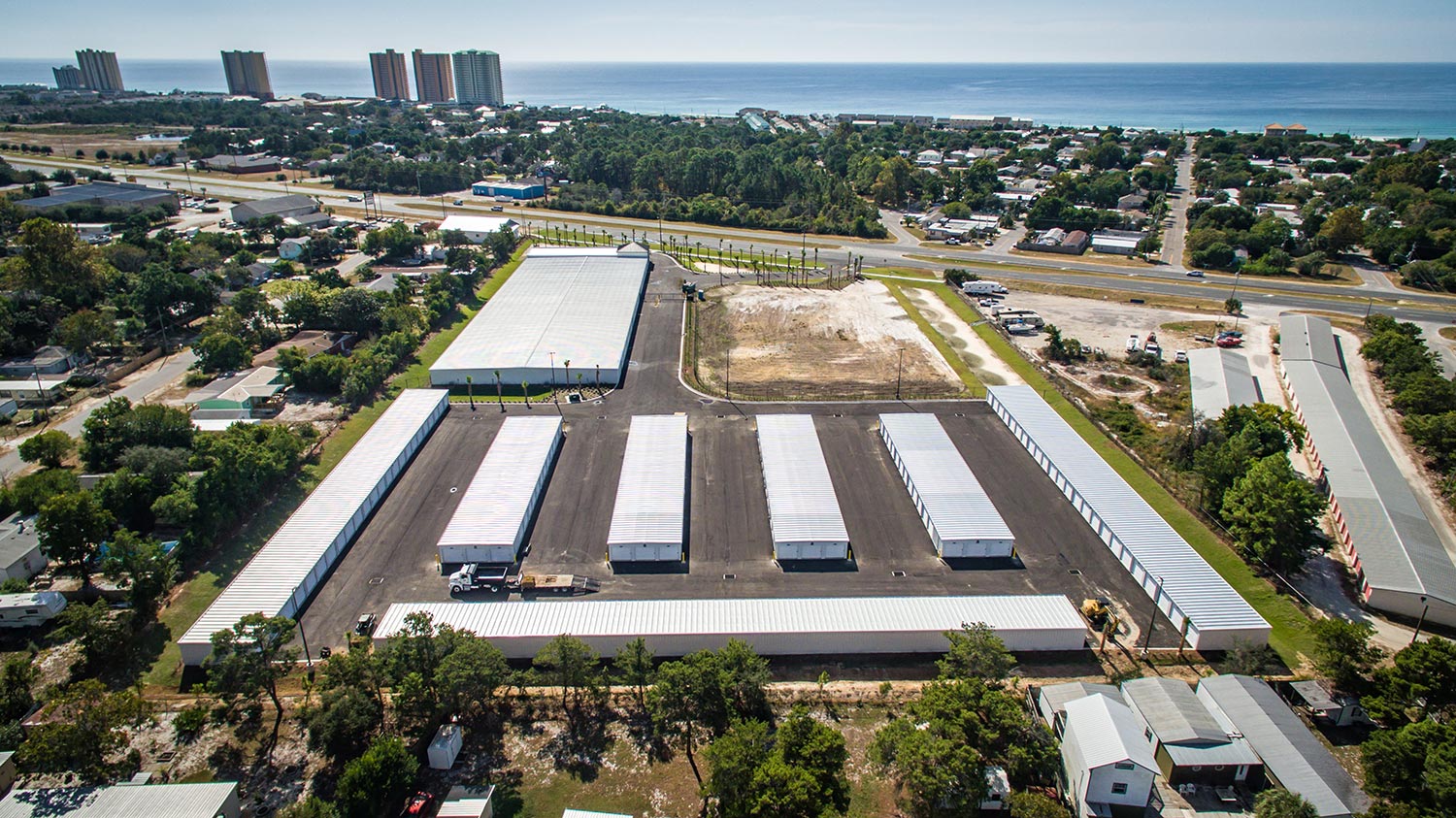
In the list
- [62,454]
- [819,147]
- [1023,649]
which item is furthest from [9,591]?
[819,147]

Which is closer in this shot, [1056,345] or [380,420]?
[380,420]

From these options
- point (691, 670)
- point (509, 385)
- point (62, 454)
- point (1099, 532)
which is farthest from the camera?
point (509, 385)

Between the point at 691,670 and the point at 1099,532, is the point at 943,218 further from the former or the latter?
the point at 691,670

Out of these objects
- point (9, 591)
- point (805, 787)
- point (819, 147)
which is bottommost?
point (9, 591)

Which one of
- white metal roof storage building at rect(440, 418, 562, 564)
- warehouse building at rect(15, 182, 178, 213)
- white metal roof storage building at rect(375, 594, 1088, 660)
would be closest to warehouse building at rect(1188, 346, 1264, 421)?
white metal roof storage building at rect(375, 594, 1088, 660)

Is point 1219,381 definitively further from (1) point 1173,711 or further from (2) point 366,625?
(2) point 366,625

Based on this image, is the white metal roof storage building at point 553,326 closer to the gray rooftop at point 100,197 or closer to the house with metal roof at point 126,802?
the house with metal roof at point 126,802

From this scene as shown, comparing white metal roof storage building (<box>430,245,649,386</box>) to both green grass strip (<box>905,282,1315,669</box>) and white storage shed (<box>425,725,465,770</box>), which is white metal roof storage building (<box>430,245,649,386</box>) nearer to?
white storage shed (<box>425,725,465,770</box>)
